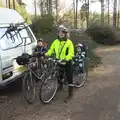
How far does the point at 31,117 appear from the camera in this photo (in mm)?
5793

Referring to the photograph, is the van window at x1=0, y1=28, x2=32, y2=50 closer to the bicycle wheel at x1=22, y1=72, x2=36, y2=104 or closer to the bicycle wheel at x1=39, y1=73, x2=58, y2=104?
the bicycle wheel at x1=22, y1=72, x2=36, y2=104

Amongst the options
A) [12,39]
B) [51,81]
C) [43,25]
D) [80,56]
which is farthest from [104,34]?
[51,81]

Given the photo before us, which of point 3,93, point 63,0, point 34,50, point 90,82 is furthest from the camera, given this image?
point 63,0

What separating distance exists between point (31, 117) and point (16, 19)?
352cm

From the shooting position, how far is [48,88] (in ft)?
22.0

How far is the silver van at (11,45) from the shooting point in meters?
6.59

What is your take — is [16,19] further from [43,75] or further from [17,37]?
[43,75]

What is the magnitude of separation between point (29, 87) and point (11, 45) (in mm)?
1353

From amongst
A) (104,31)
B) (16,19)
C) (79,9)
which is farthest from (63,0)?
(16,19)

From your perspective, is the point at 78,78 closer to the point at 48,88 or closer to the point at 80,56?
the point at 80,56

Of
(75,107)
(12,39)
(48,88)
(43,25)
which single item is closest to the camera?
(75,107)

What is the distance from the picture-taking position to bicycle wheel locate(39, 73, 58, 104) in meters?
6.45

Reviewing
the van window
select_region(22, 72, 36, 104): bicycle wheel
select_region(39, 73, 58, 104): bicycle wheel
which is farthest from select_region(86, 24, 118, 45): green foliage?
select_region(22, 72, 36, 104): bicycle wheel

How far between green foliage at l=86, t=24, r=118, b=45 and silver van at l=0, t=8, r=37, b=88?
15275 mm
